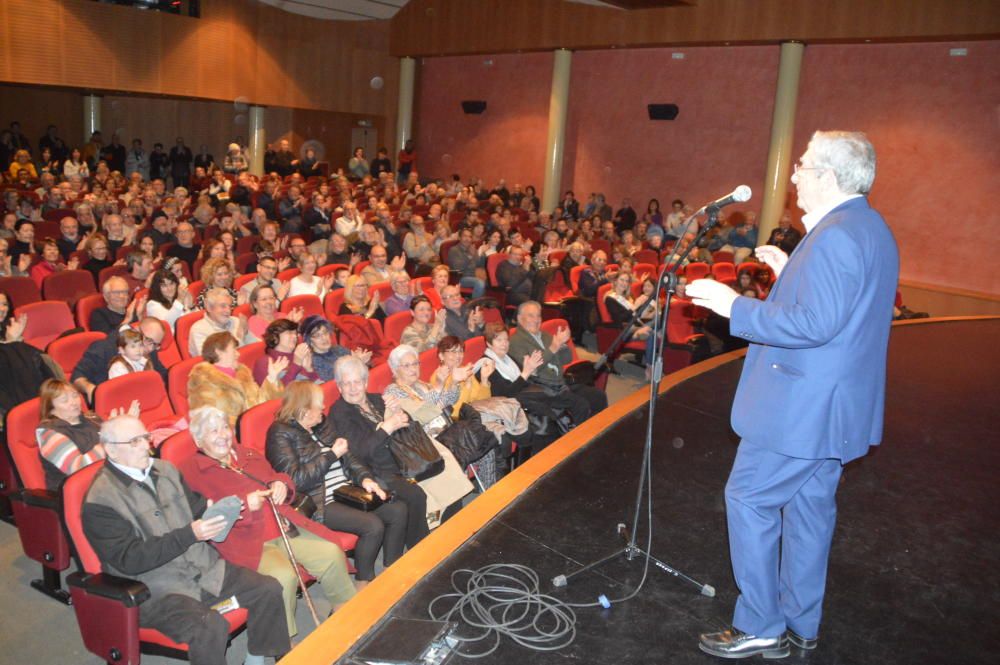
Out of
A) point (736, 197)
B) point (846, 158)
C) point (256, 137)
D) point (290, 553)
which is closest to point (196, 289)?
point (290, 553)

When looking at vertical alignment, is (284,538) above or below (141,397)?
below

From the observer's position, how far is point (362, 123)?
18.3m

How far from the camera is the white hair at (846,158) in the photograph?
1924mm

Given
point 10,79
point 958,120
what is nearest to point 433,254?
point 958,120

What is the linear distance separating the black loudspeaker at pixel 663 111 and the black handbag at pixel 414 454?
10.6 m

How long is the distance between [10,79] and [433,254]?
324 inches

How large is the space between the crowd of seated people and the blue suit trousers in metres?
0.78

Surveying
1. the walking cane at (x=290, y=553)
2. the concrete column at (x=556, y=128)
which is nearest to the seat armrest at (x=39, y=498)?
the walking cane at (x=290, y=553)

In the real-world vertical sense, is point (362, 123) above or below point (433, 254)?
above

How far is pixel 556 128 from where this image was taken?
13.7 meters

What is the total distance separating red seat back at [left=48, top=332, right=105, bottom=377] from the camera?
14.0ft

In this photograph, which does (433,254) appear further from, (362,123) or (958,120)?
(362,123)

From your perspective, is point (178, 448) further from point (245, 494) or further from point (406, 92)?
point (406, 92)

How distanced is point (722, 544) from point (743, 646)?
68 centimetres
